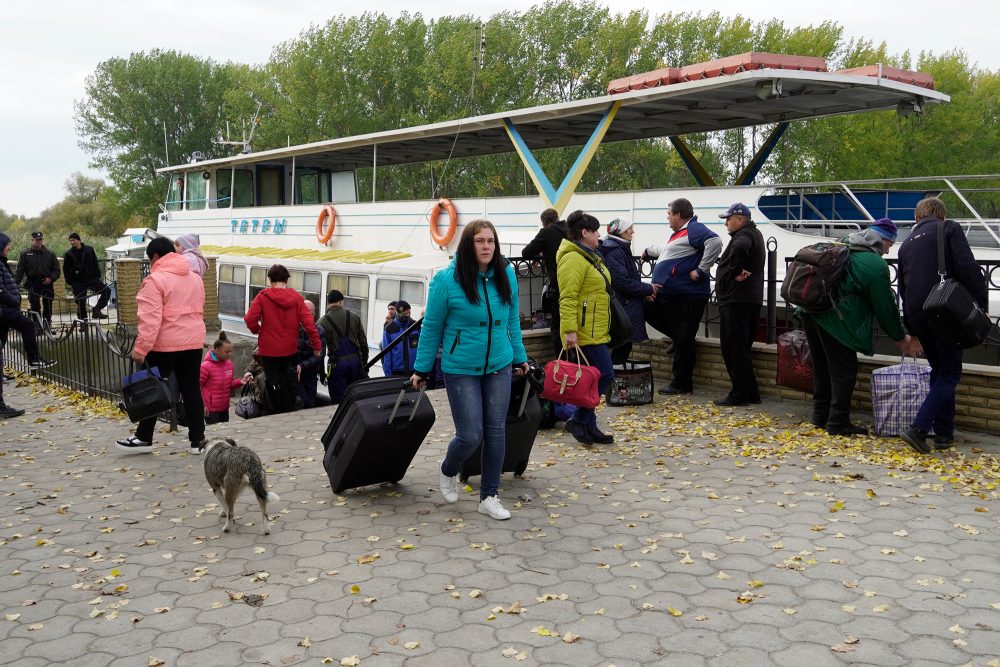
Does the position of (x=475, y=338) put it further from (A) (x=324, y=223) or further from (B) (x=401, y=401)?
(A) (x=324, y=223)

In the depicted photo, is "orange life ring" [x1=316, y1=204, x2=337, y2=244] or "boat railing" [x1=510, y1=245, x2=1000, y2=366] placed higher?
"orange life ring" [x1=316, y1=204, x2=337, y2=244]

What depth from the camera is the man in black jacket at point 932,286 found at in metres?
7.17

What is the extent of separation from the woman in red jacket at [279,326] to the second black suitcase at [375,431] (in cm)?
314

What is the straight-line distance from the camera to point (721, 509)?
632cm

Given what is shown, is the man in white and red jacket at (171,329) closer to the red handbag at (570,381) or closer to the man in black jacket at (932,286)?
the red handbag at (570,381)

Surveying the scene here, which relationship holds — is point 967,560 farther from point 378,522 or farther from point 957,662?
point 378,522

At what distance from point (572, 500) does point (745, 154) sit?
39315 mm

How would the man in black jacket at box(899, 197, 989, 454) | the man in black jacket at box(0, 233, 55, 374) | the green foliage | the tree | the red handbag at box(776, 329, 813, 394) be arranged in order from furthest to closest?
the tree → the green foliage → the man in black jacket at box(0, 233, 55, 374) → the red handbag at box(776, 329, 813, 394) → the man in black jacket at box(899, 197, 989, 454)

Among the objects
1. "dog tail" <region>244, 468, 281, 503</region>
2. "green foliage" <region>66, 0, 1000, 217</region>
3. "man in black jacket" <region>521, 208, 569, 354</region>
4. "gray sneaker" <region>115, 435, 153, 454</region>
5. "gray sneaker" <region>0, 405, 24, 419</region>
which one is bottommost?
"gray sneaker" <region>0, 405, 24, 419</region>

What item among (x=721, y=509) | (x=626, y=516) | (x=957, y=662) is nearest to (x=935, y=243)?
(x=721, y=509)

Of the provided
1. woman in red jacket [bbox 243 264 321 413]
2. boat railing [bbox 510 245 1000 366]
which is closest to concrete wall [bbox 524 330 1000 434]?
boat railing [bbox 510 245 1000 366]

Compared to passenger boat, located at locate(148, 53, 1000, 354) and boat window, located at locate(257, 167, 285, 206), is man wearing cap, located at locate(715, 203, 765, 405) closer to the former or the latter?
passenger boat, located at locate(148, 53, 1000, 354)

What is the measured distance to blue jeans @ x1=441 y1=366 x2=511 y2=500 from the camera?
5.91 meters

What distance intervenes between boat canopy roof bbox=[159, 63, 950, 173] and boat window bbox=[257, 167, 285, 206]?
10.3 ft
